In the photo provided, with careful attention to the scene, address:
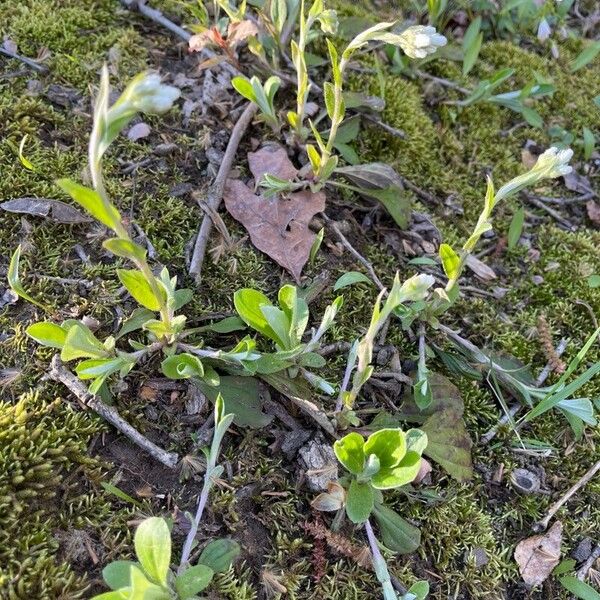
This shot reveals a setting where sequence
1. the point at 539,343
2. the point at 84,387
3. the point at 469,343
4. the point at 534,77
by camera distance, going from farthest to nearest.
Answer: the point at 534,77 < the point at 539,343 < the point at 469,343 < the point at 84,387

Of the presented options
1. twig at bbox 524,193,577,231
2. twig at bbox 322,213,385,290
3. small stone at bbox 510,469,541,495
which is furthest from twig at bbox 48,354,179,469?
twig at bbox 524,193,577,231

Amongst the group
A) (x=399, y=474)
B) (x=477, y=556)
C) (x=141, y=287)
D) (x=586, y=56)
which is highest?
(x=586, y=56)

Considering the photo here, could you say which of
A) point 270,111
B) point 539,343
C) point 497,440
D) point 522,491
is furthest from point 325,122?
point 522,491

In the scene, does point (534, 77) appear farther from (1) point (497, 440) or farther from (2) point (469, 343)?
(1) point (497, 440)

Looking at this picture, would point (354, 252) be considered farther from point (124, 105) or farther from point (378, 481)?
point (124, 105)

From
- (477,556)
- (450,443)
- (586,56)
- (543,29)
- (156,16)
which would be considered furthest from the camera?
(543,29)

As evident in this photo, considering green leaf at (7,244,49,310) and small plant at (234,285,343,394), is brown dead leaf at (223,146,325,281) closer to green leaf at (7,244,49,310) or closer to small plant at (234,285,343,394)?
small plant at (234,285,343,394)

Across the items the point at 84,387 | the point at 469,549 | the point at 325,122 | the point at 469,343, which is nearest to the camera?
the point at 84,387

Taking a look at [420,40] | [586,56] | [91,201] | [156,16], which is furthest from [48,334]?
[586,56]
